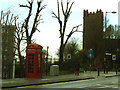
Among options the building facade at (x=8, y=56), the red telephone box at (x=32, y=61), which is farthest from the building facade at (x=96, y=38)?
the building facade at (x=8, y=56)

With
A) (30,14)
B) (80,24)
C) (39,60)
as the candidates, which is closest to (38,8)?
(30,14)

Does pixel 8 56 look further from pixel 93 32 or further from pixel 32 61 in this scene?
pixel 93 32

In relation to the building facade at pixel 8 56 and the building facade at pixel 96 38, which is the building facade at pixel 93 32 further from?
the building facade at pixel 8 56

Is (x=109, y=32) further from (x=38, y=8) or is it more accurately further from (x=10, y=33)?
(x=10, y=33)

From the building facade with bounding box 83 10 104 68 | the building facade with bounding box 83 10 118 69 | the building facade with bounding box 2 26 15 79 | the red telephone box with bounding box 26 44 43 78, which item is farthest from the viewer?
the building facade with bounding box 83 10 104 68

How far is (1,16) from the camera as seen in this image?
39531 mm

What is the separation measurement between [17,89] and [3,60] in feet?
23.0

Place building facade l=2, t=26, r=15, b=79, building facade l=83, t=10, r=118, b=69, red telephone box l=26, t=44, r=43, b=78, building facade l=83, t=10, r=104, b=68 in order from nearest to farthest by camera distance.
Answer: building facade l=2, t=26, r=15, b=79
red telephone box l=26, t=44, r=43, b=78
building facade l=83, t=10, r=118, b=69
building facade l=83, t=10, r=104, b=68

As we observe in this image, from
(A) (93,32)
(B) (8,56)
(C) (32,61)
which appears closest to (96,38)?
(A) (93,32)

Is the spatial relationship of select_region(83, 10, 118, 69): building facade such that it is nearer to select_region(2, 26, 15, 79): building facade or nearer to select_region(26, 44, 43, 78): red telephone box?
select_region(26, 44, 43, 78): red telephone box

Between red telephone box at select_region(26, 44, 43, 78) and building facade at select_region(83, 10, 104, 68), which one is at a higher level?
building facade at select_region(83, 10, 104, 68)

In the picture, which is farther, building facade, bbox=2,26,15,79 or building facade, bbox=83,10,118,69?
building facade, bbox=83,10,118,69

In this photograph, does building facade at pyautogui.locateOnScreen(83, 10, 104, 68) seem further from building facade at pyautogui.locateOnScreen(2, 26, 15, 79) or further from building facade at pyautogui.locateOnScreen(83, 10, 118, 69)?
building facade at pyautogui.locateOnScreen(2, 26, 15, 79)

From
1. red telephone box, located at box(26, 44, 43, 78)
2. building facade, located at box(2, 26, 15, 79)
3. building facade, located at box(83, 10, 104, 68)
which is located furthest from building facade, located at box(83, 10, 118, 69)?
building facade, located at box(2, 26, 15, 79)
